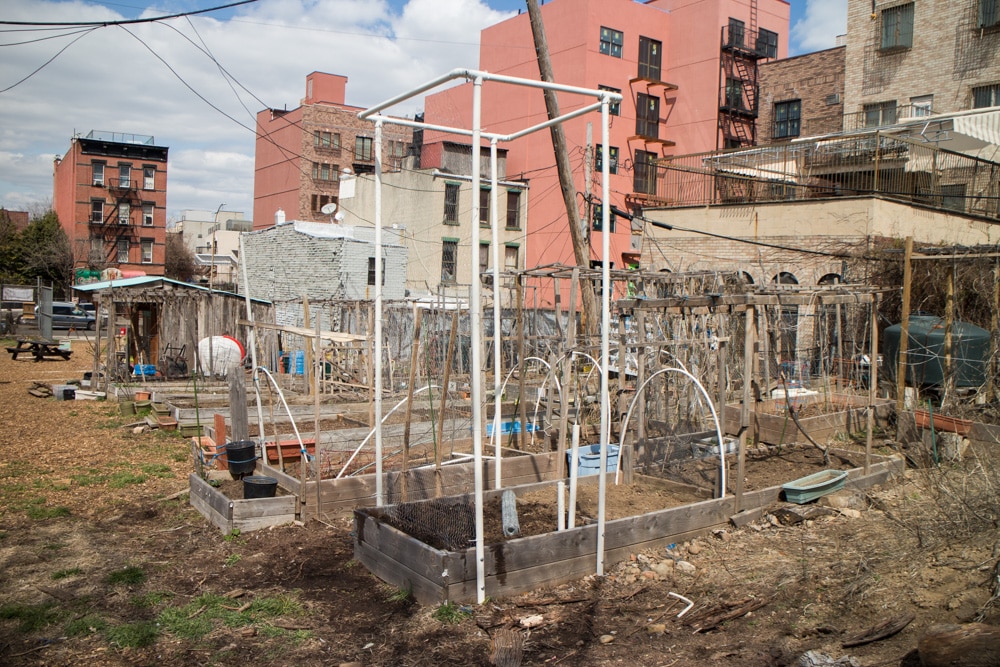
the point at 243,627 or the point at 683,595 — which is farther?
the point at 683,595

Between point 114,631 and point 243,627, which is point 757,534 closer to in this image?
point 243,627


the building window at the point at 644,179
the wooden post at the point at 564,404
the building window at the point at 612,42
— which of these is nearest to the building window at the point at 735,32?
the building window at the point at 612,42

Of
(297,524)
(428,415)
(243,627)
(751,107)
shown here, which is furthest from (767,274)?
(751,107)

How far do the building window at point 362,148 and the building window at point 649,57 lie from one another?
1917cm

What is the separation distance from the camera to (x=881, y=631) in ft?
16.0

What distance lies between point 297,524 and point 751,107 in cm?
4118

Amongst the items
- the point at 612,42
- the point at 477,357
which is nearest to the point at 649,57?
the point at 612,42

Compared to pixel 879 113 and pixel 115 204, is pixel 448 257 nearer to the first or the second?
pixel 879 113

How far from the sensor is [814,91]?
3609 centimetres

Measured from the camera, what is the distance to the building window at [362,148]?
51.3m

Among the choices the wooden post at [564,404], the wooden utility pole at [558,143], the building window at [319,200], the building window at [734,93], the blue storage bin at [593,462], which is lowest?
the blue storage bin at [593,462]

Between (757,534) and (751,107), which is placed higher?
(751,107)

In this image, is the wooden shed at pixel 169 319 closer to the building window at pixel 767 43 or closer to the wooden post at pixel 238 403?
the wooden post at pixel 238 403

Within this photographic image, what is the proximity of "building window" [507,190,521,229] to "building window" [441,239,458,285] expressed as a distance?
3291 mm
